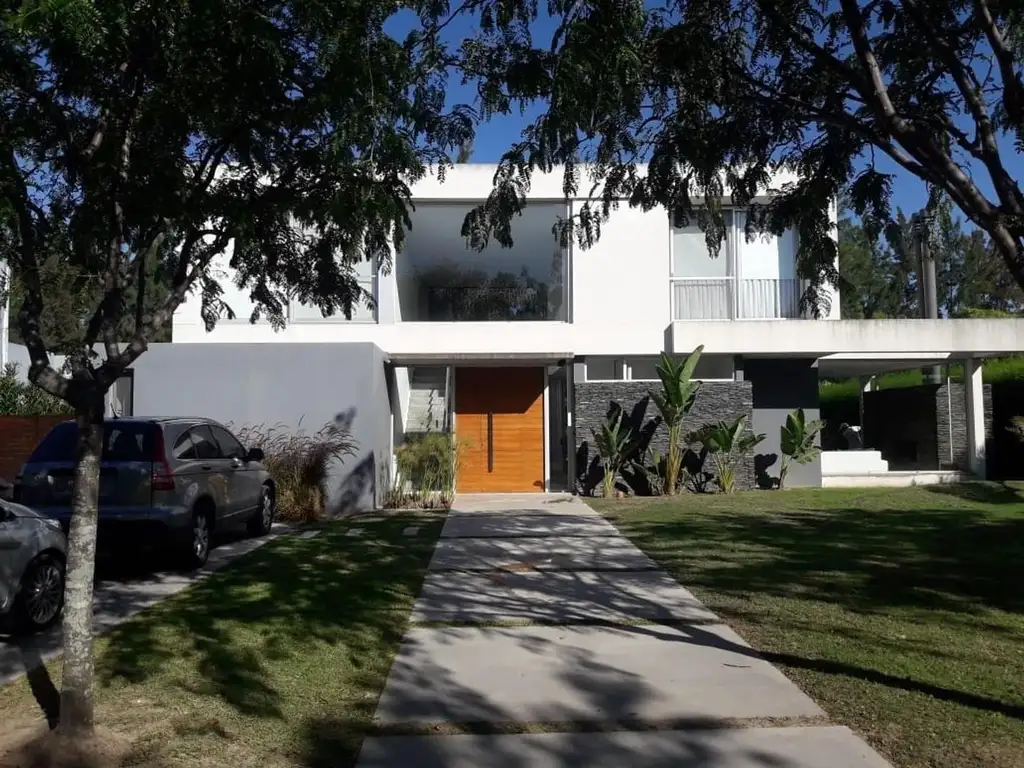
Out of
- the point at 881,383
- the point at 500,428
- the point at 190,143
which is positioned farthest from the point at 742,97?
the point at 881,383

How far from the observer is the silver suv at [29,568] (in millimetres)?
7410

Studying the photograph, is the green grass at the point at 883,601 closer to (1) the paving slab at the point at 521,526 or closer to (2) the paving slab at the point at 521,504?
(1) the paving slab at the point at 521,526

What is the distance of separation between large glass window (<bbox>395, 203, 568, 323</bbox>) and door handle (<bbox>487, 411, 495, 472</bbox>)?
6.50 feet

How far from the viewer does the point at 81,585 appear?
522 centimetres

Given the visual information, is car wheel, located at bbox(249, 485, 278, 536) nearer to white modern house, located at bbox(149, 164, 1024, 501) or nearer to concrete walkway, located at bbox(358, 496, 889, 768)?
white modern house, located at bbox(149, 164, 1024, 501)

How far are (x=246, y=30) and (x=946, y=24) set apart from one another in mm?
5397

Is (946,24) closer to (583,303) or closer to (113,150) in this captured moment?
(113,150)

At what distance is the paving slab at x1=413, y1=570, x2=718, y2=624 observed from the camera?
8.11 m

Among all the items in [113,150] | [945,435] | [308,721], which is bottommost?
[308,721]

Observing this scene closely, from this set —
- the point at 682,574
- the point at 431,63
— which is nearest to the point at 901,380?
the point at 682,574

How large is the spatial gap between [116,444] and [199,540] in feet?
4.49

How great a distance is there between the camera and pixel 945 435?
23.7m

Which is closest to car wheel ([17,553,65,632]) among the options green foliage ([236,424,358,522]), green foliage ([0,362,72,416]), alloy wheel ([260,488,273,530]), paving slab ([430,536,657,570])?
paving slab ([430,536,657,570])

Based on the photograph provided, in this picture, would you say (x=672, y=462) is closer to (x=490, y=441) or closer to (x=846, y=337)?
(x=490, y=441)
